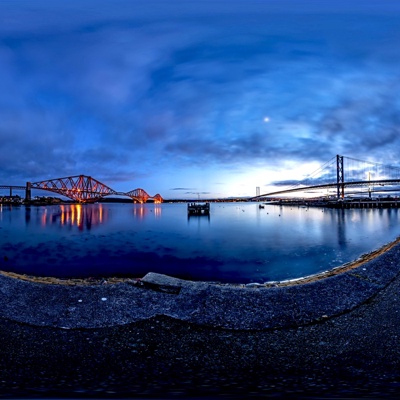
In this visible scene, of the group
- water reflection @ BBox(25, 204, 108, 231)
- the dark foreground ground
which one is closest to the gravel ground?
the dark foreground ground

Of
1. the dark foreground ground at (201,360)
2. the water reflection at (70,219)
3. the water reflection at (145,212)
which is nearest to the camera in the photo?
the dark foreground ground at (201,360)

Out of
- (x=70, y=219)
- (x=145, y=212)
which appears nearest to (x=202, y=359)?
(x=70, y=219)

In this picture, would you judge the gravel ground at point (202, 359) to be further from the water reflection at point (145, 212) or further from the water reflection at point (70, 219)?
the water reflection at point (145, 212)

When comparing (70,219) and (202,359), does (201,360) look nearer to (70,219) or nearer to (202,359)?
(202,359)

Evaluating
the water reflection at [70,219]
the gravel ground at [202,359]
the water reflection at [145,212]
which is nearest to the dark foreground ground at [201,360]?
the gravel ground at [202,359]

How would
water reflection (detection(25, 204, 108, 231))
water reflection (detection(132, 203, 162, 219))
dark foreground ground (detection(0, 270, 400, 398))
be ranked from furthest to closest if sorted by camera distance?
water reflection (detection(132, 203, 162, 219)) → water reflection (detection(25, 204, 108, 231)) → dark foreground ground (detection(0, 270, 400, 398))

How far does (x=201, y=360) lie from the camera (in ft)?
8.38

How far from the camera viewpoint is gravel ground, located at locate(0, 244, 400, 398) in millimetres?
2172

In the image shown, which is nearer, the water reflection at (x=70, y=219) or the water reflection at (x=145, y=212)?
the water reflection at (x=70, y=219)

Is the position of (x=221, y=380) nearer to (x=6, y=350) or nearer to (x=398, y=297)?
(x=6, y=350)

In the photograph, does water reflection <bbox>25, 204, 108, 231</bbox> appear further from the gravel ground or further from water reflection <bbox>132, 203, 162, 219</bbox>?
the gravel ground

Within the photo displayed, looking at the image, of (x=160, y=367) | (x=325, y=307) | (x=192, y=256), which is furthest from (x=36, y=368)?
(x=192, y=256)

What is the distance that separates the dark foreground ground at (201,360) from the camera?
2172mm

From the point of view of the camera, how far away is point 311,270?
12.9m
